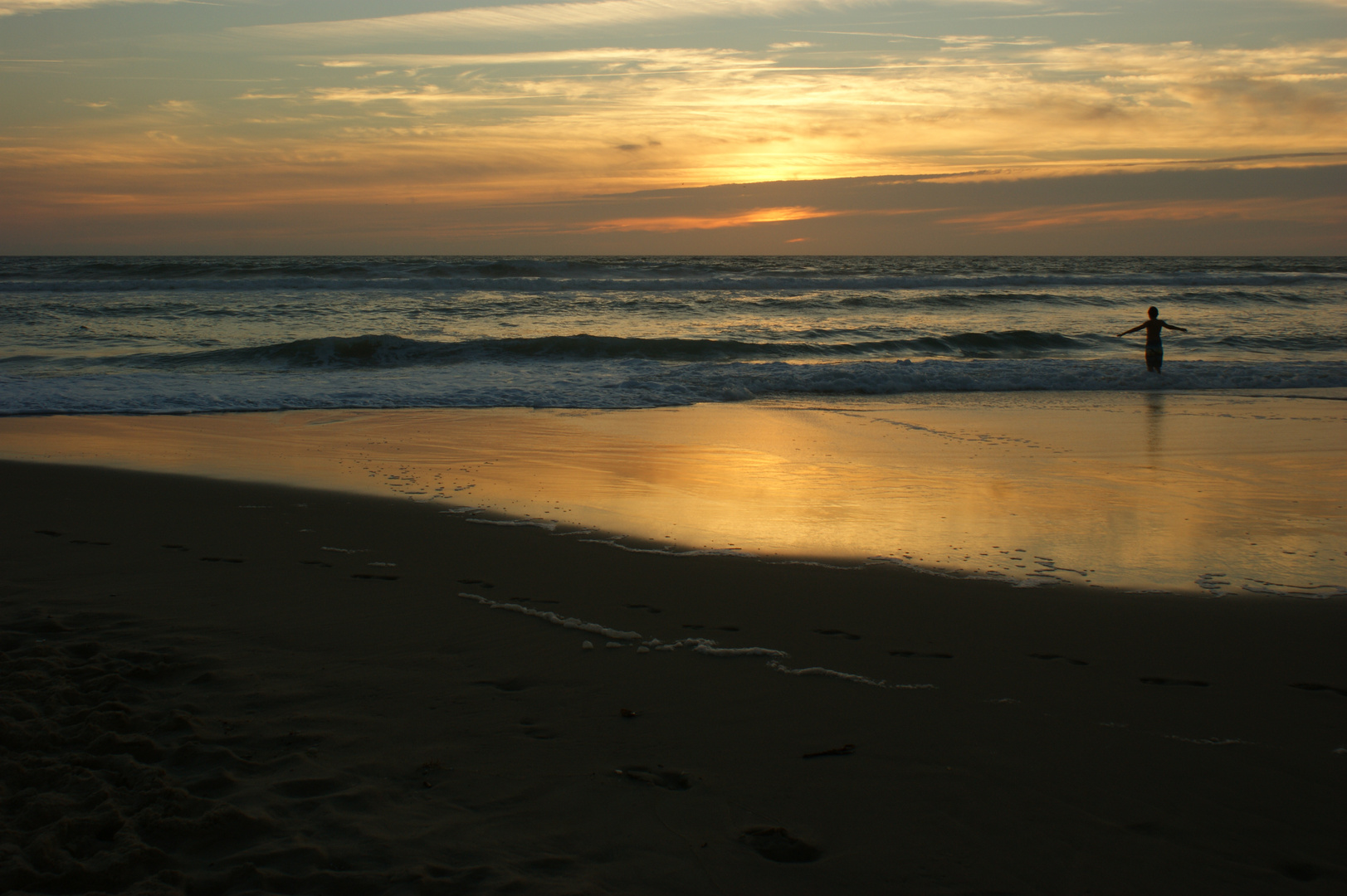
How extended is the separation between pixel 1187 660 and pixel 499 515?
400cm

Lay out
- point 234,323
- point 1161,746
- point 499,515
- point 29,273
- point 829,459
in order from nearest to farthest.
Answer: point 1161,746 → point 499,515 → point 829,459 → point 234,323 → point 29,273

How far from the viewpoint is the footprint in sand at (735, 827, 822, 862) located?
2283mm

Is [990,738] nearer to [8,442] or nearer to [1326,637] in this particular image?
[1326,637]

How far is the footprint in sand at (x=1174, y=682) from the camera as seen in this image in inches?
130

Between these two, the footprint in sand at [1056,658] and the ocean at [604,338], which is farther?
the ocean at [604,338]

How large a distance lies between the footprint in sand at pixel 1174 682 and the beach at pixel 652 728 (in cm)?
2

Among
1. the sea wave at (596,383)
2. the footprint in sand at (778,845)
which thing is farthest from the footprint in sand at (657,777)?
the sea wave at (596,383)

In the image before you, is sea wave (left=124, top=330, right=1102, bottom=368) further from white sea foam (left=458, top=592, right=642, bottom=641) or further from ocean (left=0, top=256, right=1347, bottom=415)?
white sea foam (left=458, top=592, right=642, bottom=641)

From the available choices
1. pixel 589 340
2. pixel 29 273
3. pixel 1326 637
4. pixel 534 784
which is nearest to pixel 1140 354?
pixel 589 340

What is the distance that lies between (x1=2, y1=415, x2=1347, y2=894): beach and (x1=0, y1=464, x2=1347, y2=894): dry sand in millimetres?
12

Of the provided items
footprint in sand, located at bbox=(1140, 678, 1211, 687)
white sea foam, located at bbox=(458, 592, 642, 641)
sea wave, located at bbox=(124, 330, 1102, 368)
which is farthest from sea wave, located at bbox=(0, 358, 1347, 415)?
footprint in sand, located at bbox=(1140, 678, 1211, 687)

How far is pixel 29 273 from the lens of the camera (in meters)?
37.8

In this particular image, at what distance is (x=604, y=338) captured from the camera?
1870cm

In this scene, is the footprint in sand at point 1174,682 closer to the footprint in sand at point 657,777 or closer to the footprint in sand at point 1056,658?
the footprint in sand at point 1056,658
